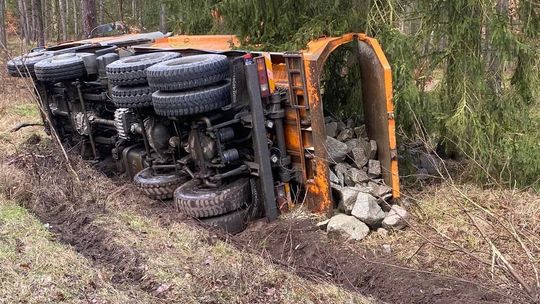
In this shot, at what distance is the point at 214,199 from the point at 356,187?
147 centimetres

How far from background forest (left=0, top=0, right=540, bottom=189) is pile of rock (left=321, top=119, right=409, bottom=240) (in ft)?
2.20

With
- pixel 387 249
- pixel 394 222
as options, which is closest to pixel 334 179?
pixel 394 222

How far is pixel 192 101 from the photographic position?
17.9 ft

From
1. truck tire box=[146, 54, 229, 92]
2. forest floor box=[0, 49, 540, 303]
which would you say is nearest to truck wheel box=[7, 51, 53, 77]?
forest floor box=[0, 49, 540, 303]

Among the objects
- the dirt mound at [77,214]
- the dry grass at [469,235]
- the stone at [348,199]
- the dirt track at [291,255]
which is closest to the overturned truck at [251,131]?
the stone at [348,199]

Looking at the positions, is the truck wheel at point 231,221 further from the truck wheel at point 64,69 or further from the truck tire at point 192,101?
the truck wheel at point 64,69

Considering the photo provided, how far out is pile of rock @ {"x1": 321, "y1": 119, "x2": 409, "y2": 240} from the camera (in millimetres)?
5379

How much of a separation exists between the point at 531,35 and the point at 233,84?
11.3ft

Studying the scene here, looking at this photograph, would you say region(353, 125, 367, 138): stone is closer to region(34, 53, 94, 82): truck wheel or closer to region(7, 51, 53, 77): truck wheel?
region(34, 53, 94, 82): truck wheel

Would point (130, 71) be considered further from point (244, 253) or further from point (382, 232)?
point (382, 232)

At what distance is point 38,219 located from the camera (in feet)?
18.3

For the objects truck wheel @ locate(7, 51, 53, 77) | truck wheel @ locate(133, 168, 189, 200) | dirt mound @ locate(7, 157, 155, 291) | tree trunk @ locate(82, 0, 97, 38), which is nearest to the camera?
dirt mound @ locate(7, 157, 155, 291)

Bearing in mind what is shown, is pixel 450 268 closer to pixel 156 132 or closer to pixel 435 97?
pixel 435 97

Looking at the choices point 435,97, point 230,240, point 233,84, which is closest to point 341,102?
point 435,97
